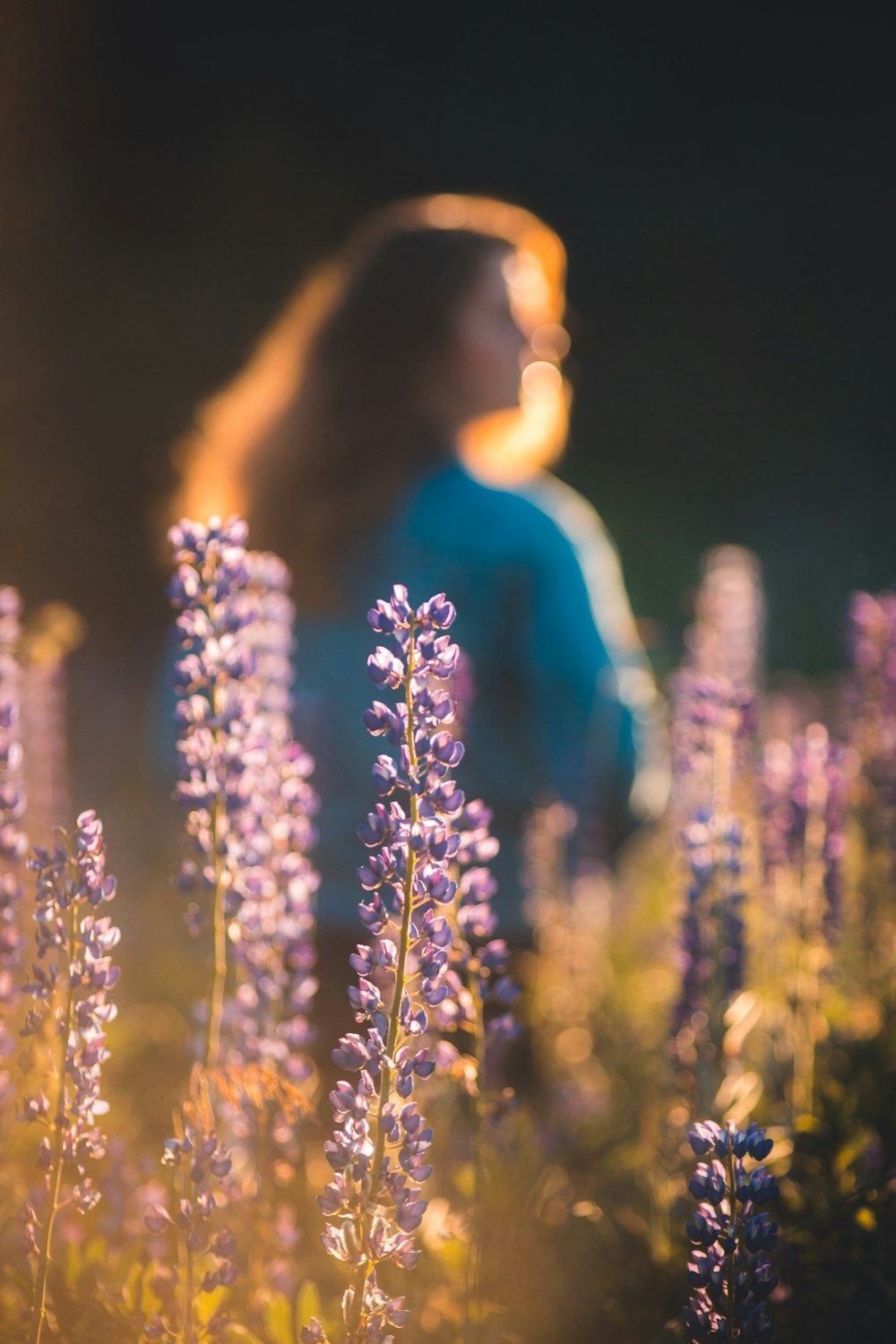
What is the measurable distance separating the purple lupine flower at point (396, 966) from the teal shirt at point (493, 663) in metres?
1.25

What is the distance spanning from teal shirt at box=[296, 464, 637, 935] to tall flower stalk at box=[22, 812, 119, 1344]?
1192mm

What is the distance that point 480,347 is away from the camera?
242cm

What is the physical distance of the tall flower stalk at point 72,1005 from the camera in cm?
83

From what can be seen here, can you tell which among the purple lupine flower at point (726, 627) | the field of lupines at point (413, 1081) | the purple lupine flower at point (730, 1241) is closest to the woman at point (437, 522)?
the purple lupine flower at point (726, 627)

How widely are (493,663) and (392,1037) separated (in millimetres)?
1528

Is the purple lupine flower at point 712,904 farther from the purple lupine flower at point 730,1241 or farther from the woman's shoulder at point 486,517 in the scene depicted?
the woman's shoulder at point 486,517

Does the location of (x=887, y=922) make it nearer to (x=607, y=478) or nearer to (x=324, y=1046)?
(x=324, y=1046)

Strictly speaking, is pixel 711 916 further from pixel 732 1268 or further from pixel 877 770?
pixel 877 770

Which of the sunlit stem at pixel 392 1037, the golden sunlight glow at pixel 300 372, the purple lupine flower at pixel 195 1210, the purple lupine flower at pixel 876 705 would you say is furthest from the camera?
the golden sunlight glow at pixel 300 372

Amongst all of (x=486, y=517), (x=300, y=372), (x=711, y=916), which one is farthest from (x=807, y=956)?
(x=300, y=372)

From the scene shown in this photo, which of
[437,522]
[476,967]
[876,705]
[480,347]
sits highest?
[480,347]

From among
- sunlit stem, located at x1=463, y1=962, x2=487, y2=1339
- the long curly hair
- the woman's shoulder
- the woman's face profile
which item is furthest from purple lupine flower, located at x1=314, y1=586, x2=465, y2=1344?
the woman's face profile

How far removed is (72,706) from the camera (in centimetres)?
404

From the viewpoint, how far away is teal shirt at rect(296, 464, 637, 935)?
86.6 inches
